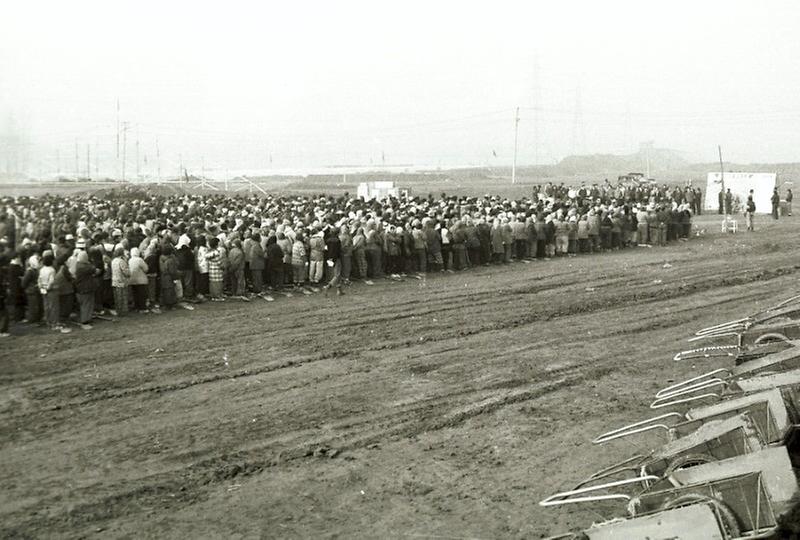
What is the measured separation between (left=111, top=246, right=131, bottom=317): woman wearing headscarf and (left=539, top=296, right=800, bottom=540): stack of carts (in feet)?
39.6

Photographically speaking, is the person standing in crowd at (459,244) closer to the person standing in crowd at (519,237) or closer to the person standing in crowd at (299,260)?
the person standing in crowd at (519,237)

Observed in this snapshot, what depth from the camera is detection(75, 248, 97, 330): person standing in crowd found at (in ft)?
51.5

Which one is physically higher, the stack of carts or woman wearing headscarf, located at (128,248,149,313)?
woman wearing headscarf, located at (128,248,149,313)

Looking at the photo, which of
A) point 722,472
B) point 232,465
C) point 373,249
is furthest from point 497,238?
point 722,472

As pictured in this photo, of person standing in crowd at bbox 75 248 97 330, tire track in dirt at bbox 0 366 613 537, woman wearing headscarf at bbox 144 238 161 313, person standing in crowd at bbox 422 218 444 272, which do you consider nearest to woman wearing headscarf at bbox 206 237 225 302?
woman wearing headscarf at bbox 144 238 161 313

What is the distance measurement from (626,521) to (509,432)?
13.0ft

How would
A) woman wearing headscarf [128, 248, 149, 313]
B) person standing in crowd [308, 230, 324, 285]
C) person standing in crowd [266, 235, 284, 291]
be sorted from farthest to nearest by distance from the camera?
1. person standing in crowd [308, 230, 324, 285]
2. person standing in crowd [266, 235, 284, 291]
3. woman wearing headscarf [128, 248, 149, 313]

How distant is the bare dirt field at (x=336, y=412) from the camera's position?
26.2 ft

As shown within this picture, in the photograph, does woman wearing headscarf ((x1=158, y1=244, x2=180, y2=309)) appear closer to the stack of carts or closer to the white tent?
the stack of carts

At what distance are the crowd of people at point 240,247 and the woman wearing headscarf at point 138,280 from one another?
0.08 feet

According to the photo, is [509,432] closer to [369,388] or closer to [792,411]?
[369,388]

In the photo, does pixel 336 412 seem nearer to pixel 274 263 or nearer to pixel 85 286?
pixel 85 286

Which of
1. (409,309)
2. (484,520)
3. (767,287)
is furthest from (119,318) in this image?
(767,287)

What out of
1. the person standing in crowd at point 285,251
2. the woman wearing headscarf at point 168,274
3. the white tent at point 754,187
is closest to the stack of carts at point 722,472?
the woman wearing headscarf at point 168,274
